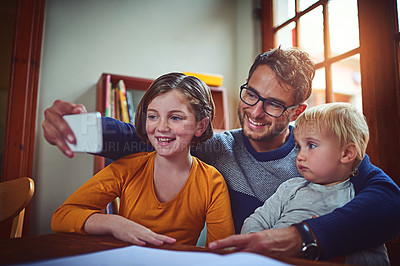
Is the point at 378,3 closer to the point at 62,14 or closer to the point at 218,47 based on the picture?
the point at 218,47

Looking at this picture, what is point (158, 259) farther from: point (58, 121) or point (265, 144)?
point (265, 144)

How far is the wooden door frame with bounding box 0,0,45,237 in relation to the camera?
112cm

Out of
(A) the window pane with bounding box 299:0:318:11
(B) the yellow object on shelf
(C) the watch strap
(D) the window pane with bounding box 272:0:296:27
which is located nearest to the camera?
(C) the watch strap

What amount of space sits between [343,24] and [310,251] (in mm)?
808

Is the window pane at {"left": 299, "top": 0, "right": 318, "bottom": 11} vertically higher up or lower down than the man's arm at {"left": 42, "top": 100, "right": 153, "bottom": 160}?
higher up

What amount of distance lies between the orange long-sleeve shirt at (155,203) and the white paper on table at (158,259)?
0.17 metres

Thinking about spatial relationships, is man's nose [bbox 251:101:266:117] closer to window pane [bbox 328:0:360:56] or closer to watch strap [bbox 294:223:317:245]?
watch strap [bbox 294:223:317:245]

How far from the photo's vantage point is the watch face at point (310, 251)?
1.72ft

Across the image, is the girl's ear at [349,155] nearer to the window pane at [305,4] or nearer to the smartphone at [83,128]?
the smartphone at [83,128]

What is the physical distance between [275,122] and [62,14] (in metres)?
1.23

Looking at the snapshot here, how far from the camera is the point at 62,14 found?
1.43 metres

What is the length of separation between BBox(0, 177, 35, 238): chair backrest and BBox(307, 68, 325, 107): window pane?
854mm

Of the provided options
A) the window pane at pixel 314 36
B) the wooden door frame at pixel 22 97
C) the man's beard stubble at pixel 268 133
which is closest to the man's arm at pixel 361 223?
the man's beard stubble at pixel 268 133

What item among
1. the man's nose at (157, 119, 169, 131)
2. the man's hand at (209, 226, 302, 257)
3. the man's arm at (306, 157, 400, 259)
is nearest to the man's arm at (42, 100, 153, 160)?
the man's nose at (157, 119, 169, 131)
